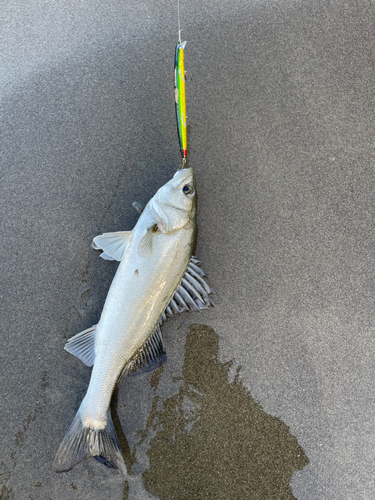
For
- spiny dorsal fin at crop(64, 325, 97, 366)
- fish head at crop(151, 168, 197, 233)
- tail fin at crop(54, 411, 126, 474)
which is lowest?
tail fin at crop(54, 411, 126, 474)

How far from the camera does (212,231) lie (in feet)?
6.60

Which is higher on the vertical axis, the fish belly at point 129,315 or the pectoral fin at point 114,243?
the pectoral fin at point 114,243

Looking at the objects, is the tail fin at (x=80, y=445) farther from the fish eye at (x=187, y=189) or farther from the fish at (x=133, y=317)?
the fish eye at (x=187, y=189)

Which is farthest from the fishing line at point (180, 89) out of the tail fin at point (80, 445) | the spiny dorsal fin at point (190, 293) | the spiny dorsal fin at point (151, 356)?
the tail fin at point (80, 445)

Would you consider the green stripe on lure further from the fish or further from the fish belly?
the fish belly

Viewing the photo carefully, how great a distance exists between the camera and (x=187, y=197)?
1693 mm

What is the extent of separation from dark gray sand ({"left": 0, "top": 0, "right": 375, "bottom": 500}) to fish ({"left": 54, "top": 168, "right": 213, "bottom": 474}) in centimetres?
22

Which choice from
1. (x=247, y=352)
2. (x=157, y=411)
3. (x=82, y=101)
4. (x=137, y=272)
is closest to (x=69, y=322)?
(x=137, y=272)

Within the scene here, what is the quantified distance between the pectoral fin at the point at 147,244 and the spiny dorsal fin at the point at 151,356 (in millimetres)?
399

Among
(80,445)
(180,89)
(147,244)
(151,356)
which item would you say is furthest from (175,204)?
(80,445)

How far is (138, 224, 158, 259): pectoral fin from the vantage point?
166 centimetres

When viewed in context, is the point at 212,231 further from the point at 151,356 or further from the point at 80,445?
the point at 80,445

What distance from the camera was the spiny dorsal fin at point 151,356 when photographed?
171cm

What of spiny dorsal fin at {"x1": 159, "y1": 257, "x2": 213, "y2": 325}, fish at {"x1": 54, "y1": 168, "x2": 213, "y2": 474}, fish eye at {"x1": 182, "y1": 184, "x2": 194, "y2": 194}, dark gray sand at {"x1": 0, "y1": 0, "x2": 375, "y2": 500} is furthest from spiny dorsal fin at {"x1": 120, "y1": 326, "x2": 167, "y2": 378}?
fish eye at {"x1": 182, "y1": 184, "x2": 194, "y2": 194}
